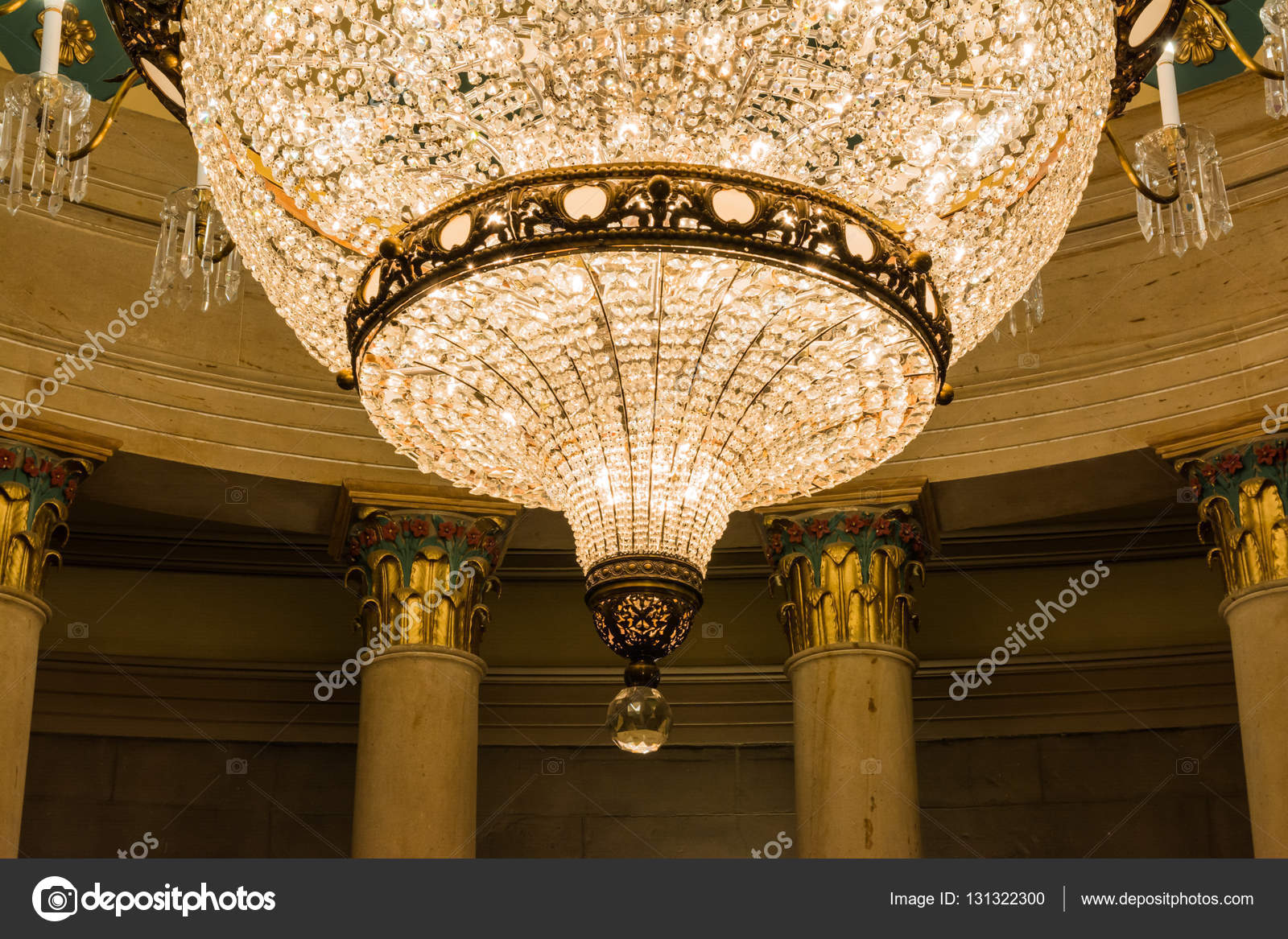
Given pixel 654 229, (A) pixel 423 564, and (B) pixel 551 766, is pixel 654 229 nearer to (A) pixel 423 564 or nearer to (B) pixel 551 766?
(A) pixel 423 564

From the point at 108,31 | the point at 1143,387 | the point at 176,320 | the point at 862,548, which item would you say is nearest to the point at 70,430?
the point at 176,320

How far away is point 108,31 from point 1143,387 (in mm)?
5624

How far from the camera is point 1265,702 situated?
Answer: 7133mm

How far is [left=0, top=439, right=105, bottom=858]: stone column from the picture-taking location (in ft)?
22.9

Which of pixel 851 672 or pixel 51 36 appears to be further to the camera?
pixel 851 672

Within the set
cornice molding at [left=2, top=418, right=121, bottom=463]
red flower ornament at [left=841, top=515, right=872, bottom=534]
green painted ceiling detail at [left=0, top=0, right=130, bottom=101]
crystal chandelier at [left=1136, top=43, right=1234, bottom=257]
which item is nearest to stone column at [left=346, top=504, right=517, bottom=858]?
cornice molding at [left=2, top=418, right=121, bottom=463]

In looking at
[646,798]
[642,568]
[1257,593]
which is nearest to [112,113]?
[642,568]

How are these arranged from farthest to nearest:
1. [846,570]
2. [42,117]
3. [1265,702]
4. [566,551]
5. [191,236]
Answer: [566,551] → [846,570] → [1265,702] → [191,236] → [42,117]

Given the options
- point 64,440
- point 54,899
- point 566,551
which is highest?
point 566,551

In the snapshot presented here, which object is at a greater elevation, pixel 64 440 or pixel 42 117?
pixel 64 440

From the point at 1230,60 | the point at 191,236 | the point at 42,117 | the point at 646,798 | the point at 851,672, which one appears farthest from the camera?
the point at 646,798

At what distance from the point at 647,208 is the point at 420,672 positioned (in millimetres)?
5002

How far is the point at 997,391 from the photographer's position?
27.9 feet

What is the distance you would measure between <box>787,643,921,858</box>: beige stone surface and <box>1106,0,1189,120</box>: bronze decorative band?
4115mm
